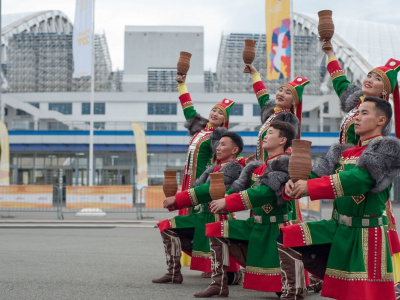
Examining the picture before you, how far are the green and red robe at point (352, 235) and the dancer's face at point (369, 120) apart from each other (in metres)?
0.10

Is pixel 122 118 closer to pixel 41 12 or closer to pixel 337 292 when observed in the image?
pixel 41 12

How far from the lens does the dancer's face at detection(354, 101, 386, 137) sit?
4.80 meters

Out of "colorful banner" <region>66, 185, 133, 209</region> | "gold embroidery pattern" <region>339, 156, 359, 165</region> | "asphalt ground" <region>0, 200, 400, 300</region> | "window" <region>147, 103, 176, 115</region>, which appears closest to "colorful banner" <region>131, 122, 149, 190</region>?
"colorful banner" <region>66, 185, 133, 209</region>

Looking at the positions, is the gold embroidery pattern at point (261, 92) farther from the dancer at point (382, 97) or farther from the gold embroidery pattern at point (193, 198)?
the gold embroidery pattern at point (193, 198)

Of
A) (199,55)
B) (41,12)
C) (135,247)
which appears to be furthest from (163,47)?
(135,247)

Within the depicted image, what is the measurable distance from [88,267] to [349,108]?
402cm

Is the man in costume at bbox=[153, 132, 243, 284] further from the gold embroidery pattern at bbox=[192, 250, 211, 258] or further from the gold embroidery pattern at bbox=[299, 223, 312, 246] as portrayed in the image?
the gold embroidery pattern at bbox=[299, 223, 312, 246]

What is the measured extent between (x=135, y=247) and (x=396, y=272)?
659 cm

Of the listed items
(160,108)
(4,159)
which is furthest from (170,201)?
(160,108)

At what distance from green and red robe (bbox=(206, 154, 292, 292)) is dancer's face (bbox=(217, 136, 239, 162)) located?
2.41 feet

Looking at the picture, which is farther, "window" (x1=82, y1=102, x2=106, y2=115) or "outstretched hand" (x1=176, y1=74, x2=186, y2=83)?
"window" (x1=82, y1=102, x2=106, y2=115)

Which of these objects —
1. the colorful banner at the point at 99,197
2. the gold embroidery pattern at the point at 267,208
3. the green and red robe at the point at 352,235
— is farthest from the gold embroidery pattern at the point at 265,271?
the colorful banner at the point at 99,197

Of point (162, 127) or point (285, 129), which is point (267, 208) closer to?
point (285, 129)

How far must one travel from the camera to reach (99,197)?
2012 centimetres
